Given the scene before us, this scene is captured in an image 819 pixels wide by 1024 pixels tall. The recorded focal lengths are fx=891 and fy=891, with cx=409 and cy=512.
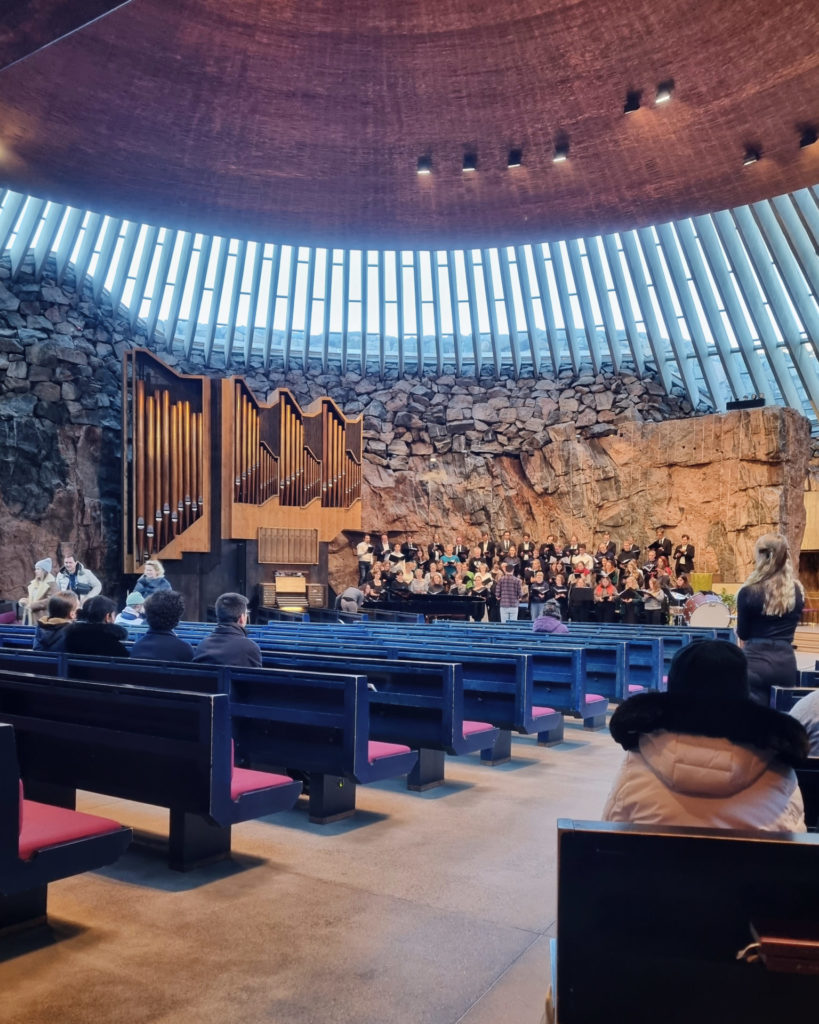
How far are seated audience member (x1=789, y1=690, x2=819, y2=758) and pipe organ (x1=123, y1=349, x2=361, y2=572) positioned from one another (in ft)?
41.3

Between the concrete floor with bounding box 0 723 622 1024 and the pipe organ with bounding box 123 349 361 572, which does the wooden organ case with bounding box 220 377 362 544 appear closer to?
the pipe organ with bounding box 123 349 361 572

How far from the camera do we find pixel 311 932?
8.23ft

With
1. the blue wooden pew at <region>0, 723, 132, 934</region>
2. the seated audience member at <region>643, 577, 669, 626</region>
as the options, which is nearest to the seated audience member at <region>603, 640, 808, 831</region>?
the blue wooden pew at <region>0, 723, 132, 934</region>

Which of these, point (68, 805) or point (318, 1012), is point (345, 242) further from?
point (318, 1012)

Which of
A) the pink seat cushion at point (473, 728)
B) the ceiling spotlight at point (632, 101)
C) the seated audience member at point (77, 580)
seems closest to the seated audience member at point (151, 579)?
the seated audience member at point (77, 580)

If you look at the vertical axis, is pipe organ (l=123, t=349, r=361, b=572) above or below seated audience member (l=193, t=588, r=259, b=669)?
above

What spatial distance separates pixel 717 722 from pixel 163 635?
3.27 meters

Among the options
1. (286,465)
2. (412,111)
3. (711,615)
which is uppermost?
(412,111)

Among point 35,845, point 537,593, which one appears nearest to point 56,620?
point 35,845

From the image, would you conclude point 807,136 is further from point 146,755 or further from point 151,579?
point 146,755

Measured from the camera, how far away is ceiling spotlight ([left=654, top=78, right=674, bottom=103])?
9625 mm

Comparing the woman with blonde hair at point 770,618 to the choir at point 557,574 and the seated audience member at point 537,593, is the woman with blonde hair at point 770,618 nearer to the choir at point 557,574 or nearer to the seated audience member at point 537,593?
the choir at point 557,574

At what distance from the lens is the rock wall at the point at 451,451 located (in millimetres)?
16219

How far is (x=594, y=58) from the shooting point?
364 inches
